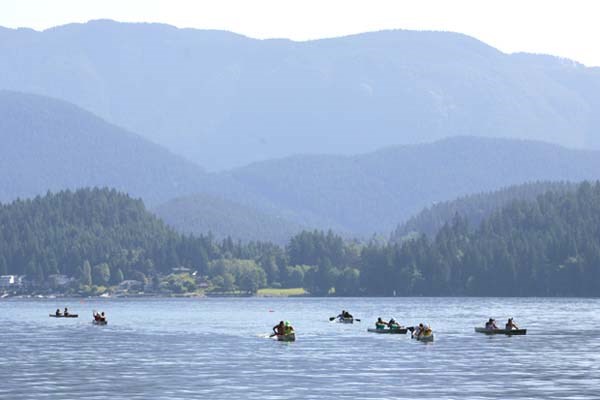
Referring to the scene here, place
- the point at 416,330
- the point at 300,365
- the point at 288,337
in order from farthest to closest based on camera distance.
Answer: the point at 416,330 → the point at 288,337 → the point at 300,365

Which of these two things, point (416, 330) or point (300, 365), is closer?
point (300, 365)

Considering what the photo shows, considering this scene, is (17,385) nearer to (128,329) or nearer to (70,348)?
(70,348)

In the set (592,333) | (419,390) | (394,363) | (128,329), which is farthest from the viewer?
(128,329)

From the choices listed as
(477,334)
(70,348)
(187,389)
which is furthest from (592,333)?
(187,389)

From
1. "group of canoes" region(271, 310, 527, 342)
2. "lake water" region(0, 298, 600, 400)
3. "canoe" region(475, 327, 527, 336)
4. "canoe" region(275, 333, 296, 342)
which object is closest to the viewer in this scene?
"lake water" region(0, 298, 600, 400)

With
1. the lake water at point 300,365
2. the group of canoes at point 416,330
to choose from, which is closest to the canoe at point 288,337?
the group of canoes at point 416,330

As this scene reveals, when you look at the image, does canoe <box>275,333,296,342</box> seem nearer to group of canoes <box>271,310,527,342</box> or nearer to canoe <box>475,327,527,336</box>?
group of canoes <box>271,310,527,342</box>

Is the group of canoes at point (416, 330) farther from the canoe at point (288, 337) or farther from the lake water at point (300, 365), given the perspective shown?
the lake water at point (300, 365)

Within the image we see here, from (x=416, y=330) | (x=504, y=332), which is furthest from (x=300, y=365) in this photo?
(x=504, y=332)

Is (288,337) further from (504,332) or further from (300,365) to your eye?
(300,365)

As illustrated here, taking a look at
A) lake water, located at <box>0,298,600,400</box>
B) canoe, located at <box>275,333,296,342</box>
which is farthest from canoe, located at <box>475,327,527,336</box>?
canoe, located at <box>275,333,296,342</box>

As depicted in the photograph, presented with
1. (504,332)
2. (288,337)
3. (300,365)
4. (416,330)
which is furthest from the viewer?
(504,332)

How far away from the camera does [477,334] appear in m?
168

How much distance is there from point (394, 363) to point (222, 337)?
47.1 metres
